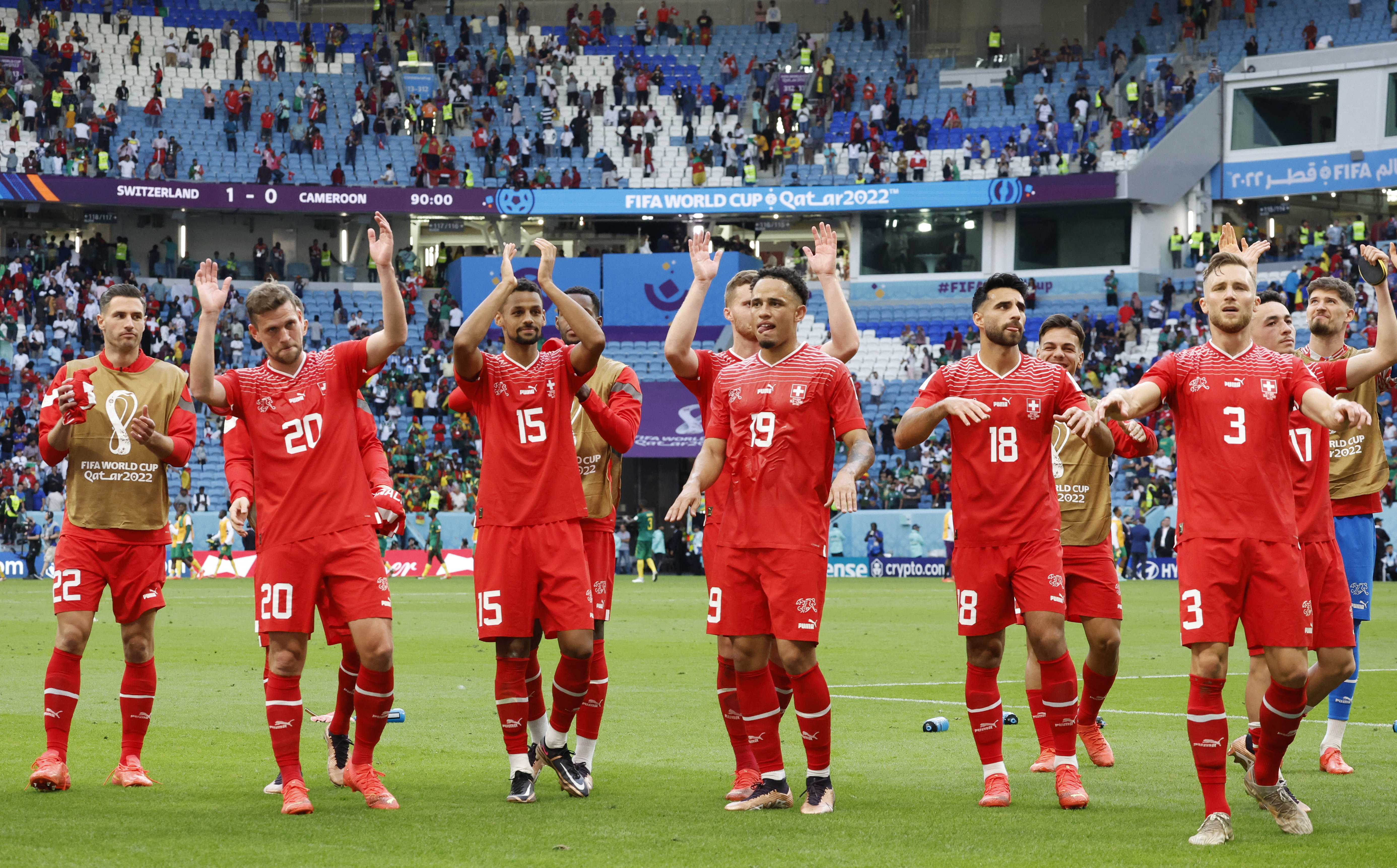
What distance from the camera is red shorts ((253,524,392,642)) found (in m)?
8.02

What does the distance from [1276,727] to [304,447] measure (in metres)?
5.20

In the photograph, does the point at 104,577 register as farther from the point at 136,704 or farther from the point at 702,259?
the point at 702,259

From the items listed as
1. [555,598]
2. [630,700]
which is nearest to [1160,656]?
[630,700]

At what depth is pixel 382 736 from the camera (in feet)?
36.4

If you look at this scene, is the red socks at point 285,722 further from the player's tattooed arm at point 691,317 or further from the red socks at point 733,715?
the player's tattooed arm at point 691,317

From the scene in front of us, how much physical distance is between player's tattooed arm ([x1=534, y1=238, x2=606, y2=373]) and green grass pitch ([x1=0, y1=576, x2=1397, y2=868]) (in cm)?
244

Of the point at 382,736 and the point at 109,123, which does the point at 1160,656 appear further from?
the point at 109,123

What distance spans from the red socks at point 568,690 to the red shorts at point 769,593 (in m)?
0.89

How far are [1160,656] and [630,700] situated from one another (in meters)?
7.35

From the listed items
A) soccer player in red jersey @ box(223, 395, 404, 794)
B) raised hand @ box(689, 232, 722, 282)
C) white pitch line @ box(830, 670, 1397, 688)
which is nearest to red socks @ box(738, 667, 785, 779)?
soccer player in red jersey @ box(223, 395, 404, 794)

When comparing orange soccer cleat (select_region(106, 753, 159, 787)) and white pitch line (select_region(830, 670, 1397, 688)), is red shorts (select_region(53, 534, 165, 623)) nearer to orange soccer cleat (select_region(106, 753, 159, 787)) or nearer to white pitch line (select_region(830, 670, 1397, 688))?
orange soccer cleat (select_region(106, 753, 159, 787))

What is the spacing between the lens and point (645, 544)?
1537 inches

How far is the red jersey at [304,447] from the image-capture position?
812 centimetres

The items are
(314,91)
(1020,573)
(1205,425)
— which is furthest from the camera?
(314,91)
